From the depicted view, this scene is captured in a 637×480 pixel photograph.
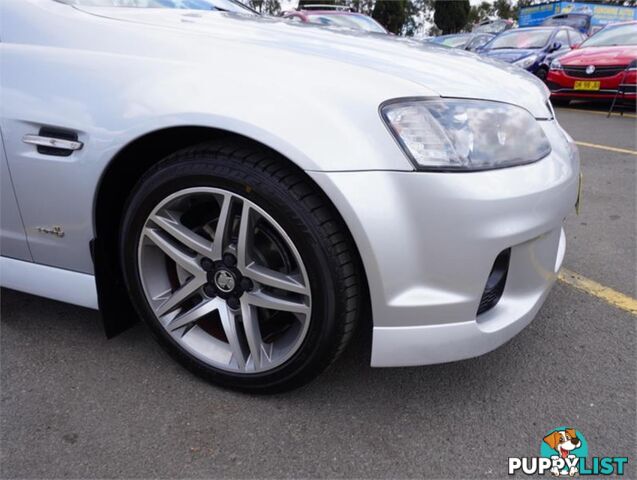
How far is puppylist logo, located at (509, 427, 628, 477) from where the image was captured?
1.40 meters

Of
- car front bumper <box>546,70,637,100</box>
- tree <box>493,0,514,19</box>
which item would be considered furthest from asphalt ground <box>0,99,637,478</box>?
tree <box>493,0,514,19</box>

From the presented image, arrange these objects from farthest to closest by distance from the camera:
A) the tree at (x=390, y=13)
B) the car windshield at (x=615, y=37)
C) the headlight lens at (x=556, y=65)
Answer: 1. the tree at (x=390, y=13)
2. the headlight lens at (x=556, y=65)
3. the car windshield at (x=615, y=37)

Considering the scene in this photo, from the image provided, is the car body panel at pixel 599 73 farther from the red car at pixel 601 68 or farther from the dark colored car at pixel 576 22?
the dark colored car at pixel 576 22

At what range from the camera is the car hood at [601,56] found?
277 inches

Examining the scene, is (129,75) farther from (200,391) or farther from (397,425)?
(397,425)

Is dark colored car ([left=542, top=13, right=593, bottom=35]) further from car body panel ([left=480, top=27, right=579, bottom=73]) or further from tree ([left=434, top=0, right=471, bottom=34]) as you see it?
tree ([left=434, top=0, right=471, bottom=34])

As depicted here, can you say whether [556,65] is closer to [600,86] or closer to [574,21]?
[600,86]

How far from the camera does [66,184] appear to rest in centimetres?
156

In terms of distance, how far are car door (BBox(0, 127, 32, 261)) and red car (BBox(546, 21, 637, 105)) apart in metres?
7.74

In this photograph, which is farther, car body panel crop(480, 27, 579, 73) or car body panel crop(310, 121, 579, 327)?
car body panel crop(480, 27, 579, 73)

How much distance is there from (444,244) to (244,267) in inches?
22.9

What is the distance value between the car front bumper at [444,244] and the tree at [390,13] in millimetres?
37561

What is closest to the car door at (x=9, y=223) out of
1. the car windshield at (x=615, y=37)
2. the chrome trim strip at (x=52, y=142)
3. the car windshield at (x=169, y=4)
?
the chrome trim strip at (x=52, y=142)

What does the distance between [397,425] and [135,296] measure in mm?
945
